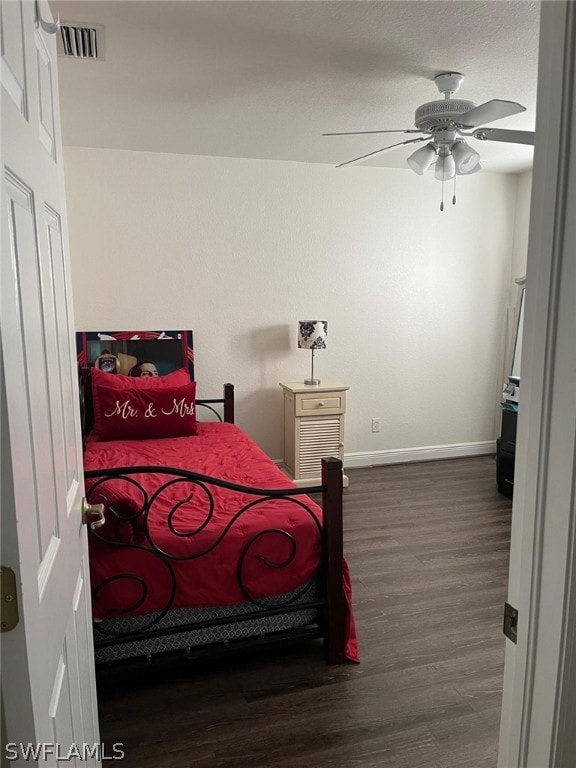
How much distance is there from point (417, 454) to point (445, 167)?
9.37ft

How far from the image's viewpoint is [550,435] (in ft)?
2.68

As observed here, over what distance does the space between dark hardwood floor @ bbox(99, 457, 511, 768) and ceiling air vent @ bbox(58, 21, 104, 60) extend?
2.62 metres

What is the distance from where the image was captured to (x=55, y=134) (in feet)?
4.33

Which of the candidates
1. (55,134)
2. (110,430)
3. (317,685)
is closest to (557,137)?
(55,134)

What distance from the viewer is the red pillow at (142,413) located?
144 inches

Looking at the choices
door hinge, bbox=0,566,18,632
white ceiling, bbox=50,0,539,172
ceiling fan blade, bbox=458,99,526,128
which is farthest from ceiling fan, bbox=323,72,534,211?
door hinge, bbox=0,566,18,632

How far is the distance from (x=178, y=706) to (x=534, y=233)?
2096 millimetres

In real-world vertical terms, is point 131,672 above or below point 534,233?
below

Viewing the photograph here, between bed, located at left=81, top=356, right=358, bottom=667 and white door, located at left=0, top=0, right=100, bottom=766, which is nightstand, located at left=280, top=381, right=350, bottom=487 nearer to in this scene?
bed, located at left=81, top=356, right=358, bottom=667

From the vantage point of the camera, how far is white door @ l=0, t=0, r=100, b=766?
2.68 ft

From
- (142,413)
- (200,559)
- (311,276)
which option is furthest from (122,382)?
(200,559)

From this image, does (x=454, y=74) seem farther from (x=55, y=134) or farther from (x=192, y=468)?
(x=192, y=468)

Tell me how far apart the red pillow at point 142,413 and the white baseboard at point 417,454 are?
5.82 feet

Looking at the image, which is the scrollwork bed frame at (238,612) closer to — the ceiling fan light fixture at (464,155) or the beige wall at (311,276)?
the ceiling fan light fixture at (464,155)
